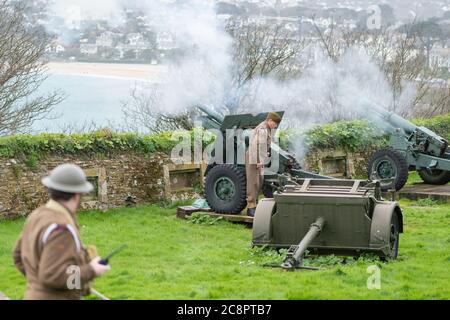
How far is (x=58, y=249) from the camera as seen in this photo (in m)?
5.98

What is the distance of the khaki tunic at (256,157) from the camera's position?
50.1 feet

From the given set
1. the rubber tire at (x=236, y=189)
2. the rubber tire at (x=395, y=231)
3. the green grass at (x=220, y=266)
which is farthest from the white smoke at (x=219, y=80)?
the rubber tire at (x=395, y=231)

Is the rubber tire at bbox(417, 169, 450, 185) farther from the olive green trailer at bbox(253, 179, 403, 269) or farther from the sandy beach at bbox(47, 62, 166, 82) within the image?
the sandy beach at bbox(47, 62, 166, 82)

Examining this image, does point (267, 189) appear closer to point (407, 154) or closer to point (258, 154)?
point (258, 154)

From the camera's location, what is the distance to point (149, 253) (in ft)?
42.1

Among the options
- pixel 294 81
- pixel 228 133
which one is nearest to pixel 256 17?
pixel 294 81

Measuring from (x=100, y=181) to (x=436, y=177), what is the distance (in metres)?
8.43

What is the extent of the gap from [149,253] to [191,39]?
11.5 meters

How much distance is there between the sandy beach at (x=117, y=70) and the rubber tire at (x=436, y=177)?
35.5 feet

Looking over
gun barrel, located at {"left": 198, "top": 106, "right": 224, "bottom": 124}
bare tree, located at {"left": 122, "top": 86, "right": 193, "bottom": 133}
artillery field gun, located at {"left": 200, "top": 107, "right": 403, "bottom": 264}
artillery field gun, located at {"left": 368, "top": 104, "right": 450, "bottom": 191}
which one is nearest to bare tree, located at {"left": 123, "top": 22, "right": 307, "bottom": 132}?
bare tree, located at {"left": 122, "top": 86, "right": 193, "bottom": 133}

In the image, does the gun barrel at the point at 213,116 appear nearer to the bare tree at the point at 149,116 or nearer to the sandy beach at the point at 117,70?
the bare tree at the point at 149,116

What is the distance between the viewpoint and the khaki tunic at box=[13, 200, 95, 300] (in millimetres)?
5973

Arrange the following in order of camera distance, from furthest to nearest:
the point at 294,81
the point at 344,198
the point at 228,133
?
1. the point at 294,81
2. the point at 228,133
3. the point at 344,198
